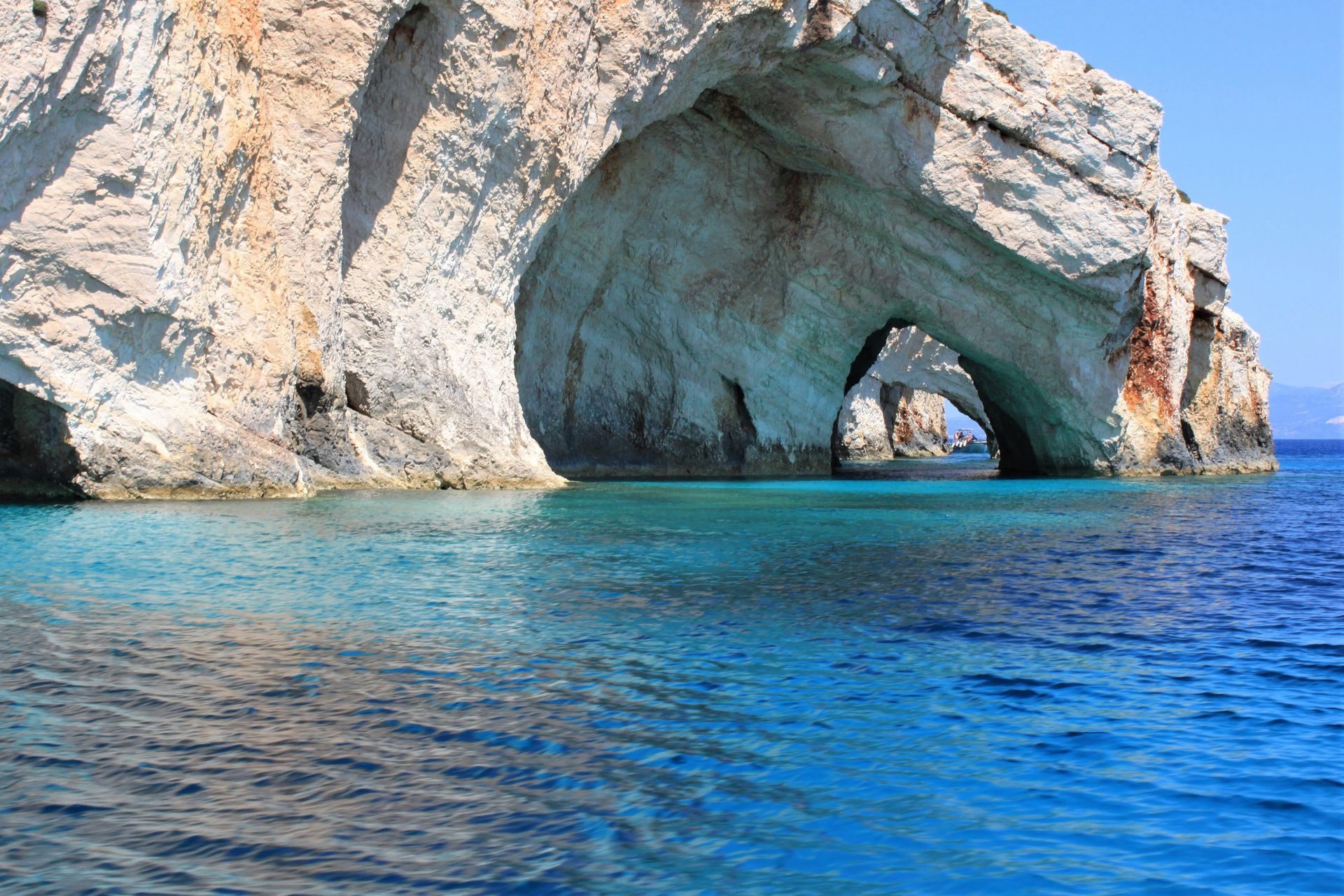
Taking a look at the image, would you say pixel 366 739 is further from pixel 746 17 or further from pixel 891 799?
pixel 746 17

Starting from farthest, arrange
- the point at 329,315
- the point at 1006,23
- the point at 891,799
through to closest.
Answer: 1. the point at 1006,23
2. the point at 329,315
3. the point at 891,799

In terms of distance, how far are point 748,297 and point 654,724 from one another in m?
21.9

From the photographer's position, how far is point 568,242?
75.5ft

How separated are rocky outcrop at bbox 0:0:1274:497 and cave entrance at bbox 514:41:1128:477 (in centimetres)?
7

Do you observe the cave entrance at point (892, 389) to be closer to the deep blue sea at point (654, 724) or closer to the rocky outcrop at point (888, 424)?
the rocky outcrop at point (888, 424)

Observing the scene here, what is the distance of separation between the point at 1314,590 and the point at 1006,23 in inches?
662

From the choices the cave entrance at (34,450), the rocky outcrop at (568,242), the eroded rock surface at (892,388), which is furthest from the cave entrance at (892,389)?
the cave entrance at (34,450)

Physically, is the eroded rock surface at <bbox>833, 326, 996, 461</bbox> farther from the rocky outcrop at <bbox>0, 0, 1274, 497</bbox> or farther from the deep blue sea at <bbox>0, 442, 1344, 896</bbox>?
the deep blue sea at <bbox>0, 442, 1344, 896</bbox>

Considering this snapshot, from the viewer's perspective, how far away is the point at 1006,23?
2208cm

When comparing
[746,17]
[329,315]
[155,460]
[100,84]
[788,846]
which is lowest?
[788,846]

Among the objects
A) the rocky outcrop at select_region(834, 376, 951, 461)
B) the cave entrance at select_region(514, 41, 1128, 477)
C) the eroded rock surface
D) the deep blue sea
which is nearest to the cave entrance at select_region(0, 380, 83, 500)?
the deep blue sea

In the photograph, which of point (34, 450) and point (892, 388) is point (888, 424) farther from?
point (34, 450)

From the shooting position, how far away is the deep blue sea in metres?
3.15

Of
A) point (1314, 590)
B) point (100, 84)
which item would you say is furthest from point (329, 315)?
point (1314, 590)
